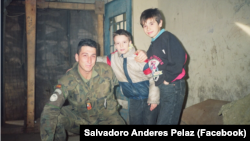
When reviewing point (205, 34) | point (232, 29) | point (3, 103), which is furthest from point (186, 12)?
point (3, 103)

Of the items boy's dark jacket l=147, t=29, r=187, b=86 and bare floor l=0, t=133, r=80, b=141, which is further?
bare floor l=0, t=133, r=80, b=141

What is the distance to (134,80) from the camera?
6.74 feet

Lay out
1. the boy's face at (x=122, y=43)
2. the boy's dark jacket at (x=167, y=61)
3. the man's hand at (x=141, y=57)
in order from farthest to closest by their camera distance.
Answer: the boy's face at (x=122, y=43), the man's hand at (x=141, y=57), the boy's dark jacket at (x=167, y=61)

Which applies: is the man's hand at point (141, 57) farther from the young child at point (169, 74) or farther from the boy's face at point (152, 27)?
the boy's face at point (152, 27)

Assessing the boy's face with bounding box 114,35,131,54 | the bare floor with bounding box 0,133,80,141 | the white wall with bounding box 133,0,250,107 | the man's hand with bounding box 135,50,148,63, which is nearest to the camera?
the man's hand with bounding box 135,50,148,63

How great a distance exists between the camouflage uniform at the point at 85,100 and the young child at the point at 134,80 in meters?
0.18

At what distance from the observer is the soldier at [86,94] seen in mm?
2010

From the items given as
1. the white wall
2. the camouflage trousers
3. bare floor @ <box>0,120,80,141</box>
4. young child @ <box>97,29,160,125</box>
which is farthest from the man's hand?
bare floor @ <box>0,120,80,141</box>

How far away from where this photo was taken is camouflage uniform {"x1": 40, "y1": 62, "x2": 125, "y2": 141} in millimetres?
1990

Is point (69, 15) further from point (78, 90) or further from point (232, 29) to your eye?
point (232, 29)

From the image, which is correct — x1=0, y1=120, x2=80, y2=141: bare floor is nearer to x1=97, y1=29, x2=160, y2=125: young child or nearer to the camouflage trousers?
the camouflage trousers

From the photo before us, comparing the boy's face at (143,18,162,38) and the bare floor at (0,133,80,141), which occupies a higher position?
the boy's face at (143,18,162,38)

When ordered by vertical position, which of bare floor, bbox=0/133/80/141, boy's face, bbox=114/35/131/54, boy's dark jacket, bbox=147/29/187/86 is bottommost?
bare floor, bbox=0/133/80/141

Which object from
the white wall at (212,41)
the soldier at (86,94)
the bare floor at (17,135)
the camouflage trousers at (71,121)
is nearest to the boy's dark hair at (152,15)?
the soldier at (86,94)
